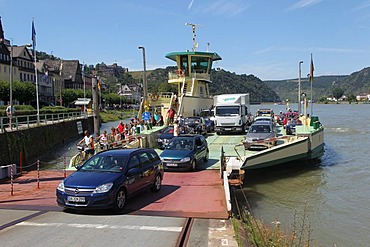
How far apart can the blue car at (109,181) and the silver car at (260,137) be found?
8.26m

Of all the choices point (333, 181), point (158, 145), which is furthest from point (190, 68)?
point (333, 181)

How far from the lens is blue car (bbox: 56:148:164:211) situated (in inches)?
361

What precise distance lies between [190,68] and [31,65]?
164ft

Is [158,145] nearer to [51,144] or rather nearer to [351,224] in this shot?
[351,224]

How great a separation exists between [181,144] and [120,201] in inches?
283

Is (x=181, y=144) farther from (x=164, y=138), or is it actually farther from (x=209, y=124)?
(x=209, y=124)

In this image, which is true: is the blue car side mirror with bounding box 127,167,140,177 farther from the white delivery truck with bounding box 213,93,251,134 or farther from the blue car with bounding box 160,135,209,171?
the white delivery truck with bounding box 213,93,251,134

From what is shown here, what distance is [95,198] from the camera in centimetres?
909

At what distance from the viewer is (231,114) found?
89.8 ft

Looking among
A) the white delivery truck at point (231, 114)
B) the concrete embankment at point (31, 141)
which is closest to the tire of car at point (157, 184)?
the concrete embankment at point (31, 141)

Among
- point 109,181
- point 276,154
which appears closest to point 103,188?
point 109,181

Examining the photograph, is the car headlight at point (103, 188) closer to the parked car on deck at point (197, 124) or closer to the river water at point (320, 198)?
the river water at point (320, 198)

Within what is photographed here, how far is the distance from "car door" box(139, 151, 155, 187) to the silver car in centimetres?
806

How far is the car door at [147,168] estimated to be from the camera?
36.7 feet
